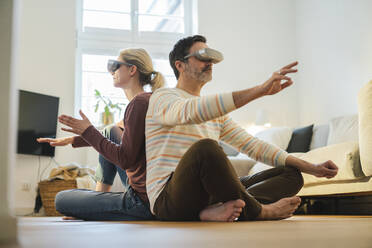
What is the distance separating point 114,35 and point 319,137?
288 centimetres

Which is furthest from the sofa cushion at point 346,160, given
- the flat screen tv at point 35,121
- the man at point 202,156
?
the flat screen tv at point 35,121

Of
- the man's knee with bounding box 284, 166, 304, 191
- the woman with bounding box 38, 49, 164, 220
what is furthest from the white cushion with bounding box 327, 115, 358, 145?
the woman with bounding box 38, 49, 164, 220

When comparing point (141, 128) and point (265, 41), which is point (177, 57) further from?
point (265, 41)

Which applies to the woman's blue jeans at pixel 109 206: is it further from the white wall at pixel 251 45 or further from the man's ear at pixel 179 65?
the white wall at pixel 251 45

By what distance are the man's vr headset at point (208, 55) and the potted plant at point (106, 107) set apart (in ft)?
11.4

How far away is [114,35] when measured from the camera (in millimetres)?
5469

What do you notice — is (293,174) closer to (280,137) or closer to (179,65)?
(179,65)

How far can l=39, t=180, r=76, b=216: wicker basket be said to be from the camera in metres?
4.16

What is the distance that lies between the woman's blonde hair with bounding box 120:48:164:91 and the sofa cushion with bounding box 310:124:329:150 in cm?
248

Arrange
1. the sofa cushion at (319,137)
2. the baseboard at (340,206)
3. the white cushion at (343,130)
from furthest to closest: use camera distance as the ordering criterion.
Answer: the sofa cushion at (319,137), the baseboard at (340,206), the white cushion at (343,130)

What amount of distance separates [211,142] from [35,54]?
13.9 ft

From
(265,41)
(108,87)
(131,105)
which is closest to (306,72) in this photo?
(265,41)

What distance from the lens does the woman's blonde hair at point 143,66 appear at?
198 cm

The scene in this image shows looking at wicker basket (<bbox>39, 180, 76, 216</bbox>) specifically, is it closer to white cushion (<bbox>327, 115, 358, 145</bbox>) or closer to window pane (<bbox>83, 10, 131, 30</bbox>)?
window pane (<bbox>83, 10, 131, 30</bbox>)
